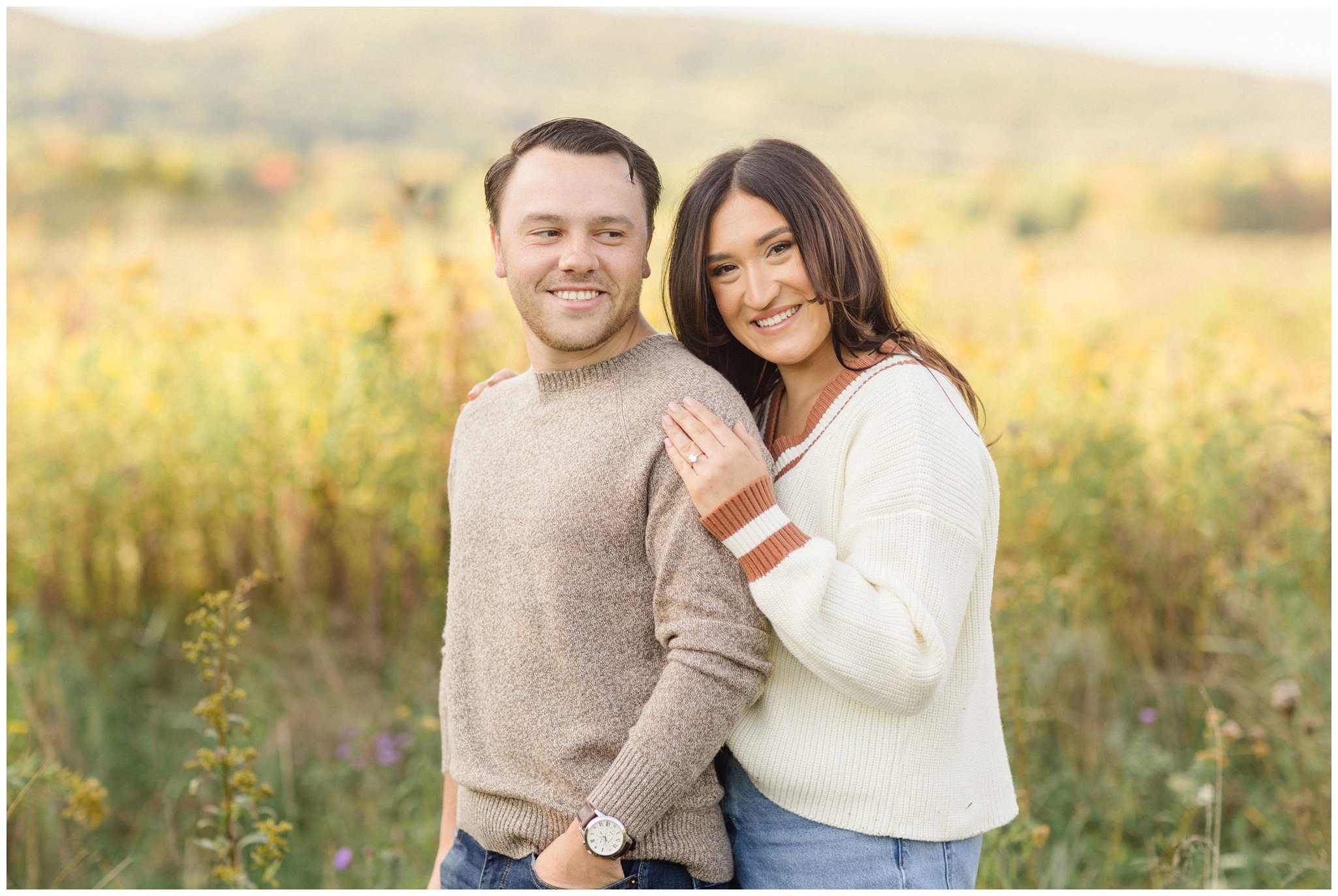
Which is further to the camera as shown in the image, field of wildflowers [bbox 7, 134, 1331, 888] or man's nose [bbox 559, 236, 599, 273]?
field of wildflowers [bbox 7, 134, 1331, 888]

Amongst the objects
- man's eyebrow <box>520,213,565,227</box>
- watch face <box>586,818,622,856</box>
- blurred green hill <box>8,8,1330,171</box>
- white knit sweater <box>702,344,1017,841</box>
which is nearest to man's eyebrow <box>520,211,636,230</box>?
man's eyebrow <box>520,213,565,227</box>

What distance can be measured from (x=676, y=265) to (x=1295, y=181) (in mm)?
19432

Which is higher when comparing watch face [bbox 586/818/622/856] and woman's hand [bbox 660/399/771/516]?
woman's hand [bbox 660/399/771/516]

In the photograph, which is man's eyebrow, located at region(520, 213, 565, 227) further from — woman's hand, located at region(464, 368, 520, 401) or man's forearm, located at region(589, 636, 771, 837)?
man's forearm, located at region(589, 636, 771, 837)

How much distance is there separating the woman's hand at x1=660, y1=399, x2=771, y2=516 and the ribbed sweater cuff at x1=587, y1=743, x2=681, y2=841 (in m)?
0.39

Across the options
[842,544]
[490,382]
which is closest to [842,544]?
[842,544]

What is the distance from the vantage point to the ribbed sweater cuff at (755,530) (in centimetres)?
153

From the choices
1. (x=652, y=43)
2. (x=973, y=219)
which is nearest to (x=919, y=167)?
(x=973, y=219)

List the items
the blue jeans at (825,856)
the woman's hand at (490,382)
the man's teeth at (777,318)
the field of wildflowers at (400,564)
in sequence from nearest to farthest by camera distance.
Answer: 1. the blue jeans at (825,856)
2. the man's teeth at (777,318)
3. the woman's hand at (490,382)
4. the field of wildflowers at (400,564)

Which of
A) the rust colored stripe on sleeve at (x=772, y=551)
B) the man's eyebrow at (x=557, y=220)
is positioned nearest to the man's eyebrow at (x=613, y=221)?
the man's eyebrow at (x=557, y=220)

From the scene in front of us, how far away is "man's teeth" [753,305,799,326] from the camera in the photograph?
1.80 m

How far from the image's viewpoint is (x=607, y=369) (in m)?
1.79

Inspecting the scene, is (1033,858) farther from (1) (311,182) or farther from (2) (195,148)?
(2) (195,148)

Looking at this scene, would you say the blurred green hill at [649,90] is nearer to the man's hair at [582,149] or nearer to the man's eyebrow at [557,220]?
the man's hair at [582,149]
